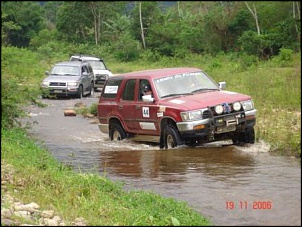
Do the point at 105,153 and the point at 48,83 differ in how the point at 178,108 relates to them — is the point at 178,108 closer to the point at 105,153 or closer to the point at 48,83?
the point at 105,153

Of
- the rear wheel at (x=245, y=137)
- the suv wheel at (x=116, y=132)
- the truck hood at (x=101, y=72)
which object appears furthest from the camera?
the truck hood at (x=101, y=72)

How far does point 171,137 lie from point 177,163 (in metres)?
1.65

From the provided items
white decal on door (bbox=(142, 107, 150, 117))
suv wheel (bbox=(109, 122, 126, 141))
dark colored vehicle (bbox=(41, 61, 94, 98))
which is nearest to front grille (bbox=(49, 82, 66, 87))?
dark colored vehicle (bbox=(41, 61, 94, 98))

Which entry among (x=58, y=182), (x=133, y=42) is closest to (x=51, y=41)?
(x=133, y=42)

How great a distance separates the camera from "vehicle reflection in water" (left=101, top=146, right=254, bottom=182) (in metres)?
9.65

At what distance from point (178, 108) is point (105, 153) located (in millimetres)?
1829

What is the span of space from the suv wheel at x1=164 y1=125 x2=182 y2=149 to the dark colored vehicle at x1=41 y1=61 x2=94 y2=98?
14.6m

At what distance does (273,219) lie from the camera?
626 cm

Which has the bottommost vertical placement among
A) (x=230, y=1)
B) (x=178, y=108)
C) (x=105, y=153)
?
(x=105, y=153)

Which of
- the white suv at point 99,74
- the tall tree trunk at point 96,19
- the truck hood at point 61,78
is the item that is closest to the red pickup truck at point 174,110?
the truck hood at point 61,78

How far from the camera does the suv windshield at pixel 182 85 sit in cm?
1288

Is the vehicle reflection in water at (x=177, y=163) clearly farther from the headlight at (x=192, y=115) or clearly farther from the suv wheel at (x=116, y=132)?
the suv wheel at (x=116, y=132)

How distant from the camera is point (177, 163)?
1070 cm

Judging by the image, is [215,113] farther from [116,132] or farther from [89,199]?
[89,199]
